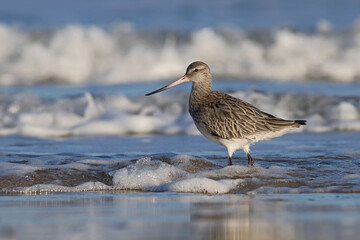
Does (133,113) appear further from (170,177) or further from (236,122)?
(170,177)

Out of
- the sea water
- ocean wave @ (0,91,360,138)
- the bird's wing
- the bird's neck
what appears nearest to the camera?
the sea water

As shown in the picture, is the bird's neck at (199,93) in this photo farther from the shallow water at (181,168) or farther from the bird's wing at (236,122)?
the shallow water at (181,168)

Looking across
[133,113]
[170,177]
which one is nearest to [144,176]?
[170,177]

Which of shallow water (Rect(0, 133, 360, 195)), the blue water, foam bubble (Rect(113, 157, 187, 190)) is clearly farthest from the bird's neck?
the blue water

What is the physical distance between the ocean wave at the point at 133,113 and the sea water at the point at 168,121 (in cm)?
3

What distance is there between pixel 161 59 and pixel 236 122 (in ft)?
36.2

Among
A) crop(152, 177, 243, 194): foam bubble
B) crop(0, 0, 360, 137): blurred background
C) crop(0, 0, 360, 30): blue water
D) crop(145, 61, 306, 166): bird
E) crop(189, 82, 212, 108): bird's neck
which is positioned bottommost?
crop(152, 177, 243, 194): foam bubble

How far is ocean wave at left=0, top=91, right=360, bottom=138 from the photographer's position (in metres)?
10.7

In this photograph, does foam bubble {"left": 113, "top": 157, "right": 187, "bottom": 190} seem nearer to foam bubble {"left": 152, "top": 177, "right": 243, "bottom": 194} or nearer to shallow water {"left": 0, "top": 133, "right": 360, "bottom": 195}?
shallow water {"left": 0, "top": 133, "right": 360, "bottom": 195}

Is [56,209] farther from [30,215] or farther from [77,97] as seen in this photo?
[77,97]

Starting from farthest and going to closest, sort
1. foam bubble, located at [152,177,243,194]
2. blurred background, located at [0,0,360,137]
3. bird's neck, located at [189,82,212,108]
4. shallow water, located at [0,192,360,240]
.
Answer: blurred background, located at [0,0,360,137] → bird's neck, located at [189,82,212,108] → foam bubble, located at [152,177,243,194] → shallow water, located at [0,192,360,240]

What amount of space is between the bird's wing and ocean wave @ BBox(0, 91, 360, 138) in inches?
112

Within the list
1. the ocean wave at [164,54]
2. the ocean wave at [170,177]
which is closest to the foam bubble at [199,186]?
the ocean wave at [170,177]

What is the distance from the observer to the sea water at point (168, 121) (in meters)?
5.18
